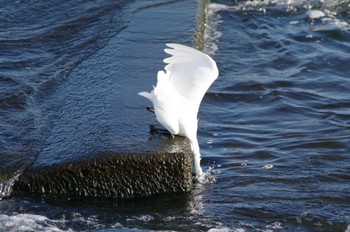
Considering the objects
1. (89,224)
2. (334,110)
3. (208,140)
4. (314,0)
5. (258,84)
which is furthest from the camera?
(314,0)

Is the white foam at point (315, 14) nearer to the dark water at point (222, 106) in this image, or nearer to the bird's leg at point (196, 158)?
the dark water at point (222, 106)

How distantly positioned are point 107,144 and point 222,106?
8.44 feet

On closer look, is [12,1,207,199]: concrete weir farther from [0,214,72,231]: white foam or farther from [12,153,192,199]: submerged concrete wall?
[0,214,72,231]: white foam

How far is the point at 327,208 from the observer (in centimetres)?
619

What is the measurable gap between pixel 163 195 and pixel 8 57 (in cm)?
400

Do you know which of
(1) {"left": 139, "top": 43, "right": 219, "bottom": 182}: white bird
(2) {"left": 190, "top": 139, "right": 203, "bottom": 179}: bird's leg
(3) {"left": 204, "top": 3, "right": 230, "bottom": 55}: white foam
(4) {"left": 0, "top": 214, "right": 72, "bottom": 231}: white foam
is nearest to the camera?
(4) {"left": 0, "top": 214, "right": 72, "bottom": 231}: white foam

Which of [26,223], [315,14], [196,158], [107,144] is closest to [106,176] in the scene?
[107,144]

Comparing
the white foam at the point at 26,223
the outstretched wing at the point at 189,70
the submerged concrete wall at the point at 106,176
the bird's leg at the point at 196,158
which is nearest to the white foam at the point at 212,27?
the outstretched wing at the point at 189,70

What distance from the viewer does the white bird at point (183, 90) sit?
6.41m

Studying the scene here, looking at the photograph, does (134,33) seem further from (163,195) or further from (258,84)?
(163,195)

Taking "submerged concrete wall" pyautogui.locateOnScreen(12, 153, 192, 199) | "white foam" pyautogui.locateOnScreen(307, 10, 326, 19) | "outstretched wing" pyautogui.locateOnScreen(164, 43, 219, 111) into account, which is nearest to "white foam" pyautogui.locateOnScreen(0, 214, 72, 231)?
"submerged concrete wall" pyautogui.locateOnScreen(12, 153, 192, 199)

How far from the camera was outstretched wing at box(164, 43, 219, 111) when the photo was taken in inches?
262

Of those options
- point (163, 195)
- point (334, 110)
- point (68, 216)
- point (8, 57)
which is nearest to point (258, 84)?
point (334, 110)

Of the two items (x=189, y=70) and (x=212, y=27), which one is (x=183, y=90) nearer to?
(x=189, y=70)
